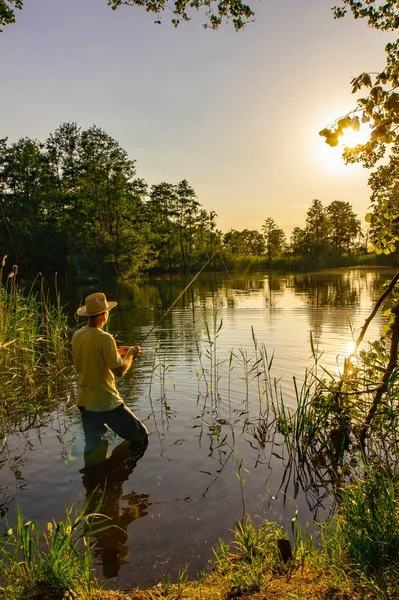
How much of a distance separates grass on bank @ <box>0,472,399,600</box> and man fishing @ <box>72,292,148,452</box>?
7.54 ft

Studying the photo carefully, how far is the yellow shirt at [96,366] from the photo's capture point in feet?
17.6

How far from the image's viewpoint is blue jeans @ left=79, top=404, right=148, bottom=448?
555cm

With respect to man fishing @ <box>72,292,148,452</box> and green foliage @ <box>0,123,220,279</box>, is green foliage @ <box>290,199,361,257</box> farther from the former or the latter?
man fishing @ <box>72,292,148,452</box>

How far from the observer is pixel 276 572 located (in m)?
3.21

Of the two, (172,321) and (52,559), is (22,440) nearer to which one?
(52,559)

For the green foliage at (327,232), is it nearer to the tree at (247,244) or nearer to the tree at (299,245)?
the tree at (299,245)

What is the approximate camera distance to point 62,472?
218 inches

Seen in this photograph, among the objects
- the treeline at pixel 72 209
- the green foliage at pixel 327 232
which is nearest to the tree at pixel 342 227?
the green foliage at pixel 327 232

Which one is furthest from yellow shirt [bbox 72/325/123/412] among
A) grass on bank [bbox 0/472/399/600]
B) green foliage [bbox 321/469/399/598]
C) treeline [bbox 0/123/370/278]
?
treeline [bbox 0/123/370/278]

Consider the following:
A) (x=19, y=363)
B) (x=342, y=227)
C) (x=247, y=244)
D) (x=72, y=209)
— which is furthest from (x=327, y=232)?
(x=19, y=363)

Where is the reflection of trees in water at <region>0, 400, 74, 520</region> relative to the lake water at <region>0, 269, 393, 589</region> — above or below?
above

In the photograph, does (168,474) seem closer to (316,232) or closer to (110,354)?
(110,354)

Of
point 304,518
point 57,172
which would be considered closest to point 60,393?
point 304,518

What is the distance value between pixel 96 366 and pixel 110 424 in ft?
2.88
